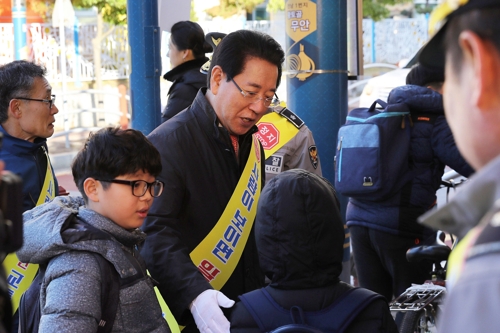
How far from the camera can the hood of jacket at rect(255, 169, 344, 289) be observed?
2.25 m

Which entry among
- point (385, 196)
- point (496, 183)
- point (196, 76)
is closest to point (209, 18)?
point (196, 76)

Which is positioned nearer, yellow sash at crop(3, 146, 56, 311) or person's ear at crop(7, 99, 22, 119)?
yellow sash at crop(3, 146, 56, 311)

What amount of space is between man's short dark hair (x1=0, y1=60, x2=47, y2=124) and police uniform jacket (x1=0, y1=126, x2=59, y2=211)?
17 centimetres

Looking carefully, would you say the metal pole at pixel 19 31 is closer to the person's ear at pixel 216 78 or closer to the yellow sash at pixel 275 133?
the yellow sash at pixel 275 133

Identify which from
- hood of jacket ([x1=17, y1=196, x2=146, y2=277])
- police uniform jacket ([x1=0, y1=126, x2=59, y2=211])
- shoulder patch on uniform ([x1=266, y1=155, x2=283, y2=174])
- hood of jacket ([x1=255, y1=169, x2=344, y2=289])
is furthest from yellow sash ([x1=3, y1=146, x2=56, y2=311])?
hood of jacket ([x1=255, y1=169, x2=344, y2=289])

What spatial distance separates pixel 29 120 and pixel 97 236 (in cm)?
164

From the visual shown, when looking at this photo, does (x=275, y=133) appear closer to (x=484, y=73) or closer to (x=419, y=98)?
(x=419, y=98)

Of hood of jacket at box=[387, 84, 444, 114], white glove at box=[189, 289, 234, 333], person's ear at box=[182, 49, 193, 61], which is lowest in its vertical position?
white glove at box=[189, 289, 234, 333]

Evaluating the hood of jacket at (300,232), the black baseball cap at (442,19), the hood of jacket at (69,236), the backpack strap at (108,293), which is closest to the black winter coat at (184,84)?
the hood of jacket at (69,236)

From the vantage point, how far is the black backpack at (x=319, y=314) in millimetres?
2191

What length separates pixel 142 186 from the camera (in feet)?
8.59

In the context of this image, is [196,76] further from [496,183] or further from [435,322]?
[496,183]

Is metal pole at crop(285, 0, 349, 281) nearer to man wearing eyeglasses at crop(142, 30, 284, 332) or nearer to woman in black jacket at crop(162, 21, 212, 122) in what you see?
woman in black jacket at crop(162, 21, 212, 122)

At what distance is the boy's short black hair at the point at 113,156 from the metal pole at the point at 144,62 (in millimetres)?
2546
